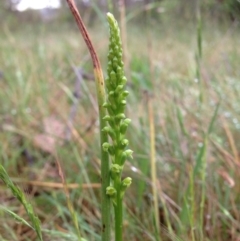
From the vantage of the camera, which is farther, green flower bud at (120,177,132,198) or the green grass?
the green grass

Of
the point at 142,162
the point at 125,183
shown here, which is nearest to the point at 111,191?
the point at 125,183

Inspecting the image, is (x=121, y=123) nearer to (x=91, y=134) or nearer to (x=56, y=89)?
(x=91, y=134)

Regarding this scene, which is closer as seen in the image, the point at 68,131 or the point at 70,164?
the point at 70,164

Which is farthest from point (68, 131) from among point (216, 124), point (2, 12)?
point (2, 12)

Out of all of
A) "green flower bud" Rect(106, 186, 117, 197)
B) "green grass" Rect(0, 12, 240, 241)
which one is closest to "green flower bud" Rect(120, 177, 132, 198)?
"green flower bud" Rect(106, 186, 117, 197)

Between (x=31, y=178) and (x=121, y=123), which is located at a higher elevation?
(x=121, y=123)

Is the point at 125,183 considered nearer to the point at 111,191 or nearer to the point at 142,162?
the point at 111,191

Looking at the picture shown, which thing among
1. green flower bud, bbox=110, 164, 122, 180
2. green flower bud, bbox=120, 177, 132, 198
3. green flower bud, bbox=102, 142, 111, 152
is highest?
green flower bud, bbox=102, 142, 111, 152

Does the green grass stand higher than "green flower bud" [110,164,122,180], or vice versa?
"green flower bud" [110,164,122,180]

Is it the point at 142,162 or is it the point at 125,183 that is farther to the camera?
the point at 142,162

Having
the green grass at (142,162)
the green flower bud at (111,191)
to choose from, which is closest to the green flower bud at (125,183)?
the green flower bud at (111,191)

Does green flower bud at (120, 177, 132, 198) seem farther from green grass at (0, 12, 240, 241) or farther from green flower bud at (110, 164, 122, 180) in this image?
green grass at (0, 12, 240, 241)
